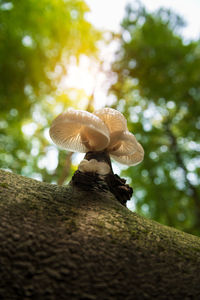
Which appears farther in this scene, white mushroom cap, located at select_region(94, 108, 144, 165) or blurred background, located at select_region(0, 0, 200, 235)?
blurred background, located at select_region(0, 0, 200, 235)

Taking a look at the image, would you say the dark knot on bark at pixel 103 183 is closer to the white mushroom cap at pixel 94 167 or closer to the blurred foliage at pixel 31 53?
the white mushroom cap at pixel 94 167

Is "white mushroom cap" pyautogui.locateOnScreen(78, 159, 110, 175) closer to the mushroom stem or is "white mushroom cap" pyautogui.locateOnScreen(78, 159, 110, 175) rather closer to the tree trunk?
the mushroom stem

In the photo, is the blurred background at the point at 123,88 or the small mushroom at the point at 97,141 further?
the blurred background at the point at 123,88

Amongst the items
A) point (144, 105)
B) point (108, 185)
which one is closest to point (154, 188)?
point (144, 105)

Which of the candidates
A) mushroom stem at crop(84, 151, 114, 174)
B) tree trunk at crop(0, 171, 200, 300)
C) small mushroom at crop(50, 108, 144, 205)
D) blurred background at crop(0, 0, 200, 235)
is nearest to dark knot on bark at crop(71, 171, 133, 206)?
small mushroom at crop(50, 108, 144, 205)

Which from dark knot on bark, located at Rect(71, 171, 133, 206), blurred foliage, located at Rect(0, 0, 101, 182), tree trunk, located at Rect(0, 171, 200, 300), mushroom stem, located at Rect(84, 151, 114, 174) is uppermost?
blurred foliage, located at Rect(0, 0, 101, 182)

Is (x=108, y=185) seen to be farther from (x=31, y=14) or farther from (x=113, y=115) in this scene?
(x=31, y=14)

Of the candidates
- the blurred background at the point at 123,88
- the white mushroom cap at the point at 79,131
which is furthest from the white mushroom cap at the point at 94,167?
the blurred background at the point at 123,88
